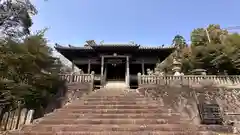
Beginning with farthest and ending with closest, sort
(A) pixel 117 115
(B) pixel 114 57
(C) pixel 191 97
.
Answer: (B) pixel 114 57, (C) pixel 191 97, (A) pixel 117 115

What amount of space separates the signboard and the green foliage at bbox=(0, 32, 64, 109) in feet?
30.0

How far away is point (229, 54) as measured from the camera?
14766mm

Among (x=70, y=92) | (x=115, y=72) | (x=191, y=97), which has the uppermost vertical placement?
(x=115, y=72)

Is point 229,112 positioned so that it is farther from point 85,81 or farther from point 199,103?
point 85,81

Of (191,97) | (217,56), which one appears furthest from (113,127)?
(217,56)

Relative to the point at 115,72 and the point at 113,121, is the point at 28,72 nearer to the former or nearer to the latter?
the point at 113,121

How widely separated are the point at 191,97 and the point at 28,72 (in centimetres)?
1009

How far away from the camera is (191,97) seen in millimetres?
11680

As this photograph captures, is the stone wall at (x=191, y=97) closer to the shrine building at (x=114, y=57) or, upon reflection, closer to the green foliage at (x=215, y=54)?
the shrine building at (x=114, y=57)

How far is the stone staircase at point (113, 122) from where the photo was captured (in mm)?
5473

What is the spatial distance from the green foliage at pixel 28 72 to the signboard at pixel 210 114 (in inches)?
359

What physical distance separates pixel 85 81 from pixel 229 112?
9.40 meters

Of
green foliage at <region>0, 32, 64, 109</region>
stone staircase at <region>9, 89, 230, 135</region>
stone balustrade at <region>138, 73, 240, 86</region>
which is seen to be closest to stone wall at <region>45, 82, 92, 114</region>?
green foliage at <region>0, 32, 64, 109</region>

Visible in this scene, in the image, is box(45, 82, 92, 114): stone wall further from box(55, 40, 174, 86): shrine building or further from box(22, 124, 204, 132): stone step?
box(22, 124, 204, 132): stone step
